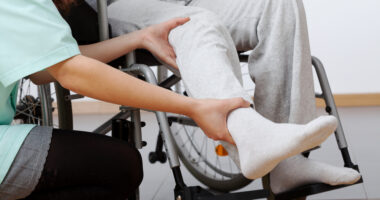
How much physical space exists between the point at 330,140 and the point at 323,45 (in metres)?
1.09

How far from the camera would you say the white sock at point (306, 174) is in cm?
77

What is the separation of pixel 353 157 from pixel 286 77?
1120 millimetres

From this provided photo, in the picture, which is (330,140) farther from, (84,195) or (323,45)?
(84,195)

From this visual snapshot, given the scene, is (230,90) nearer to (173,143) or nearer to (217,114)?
(217,114)

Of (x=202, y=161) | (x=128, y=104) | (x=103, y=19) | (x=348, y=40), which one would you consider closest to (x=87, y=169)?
(x=128, y=104)

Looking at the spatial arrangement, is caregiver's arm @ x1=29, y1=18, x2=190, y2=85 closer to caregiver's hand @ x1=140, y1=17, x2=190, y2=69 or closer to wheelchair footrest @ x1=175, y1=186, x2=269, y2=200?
caregiver's hand @ x1=140, y1=17, x2=190, y2=69

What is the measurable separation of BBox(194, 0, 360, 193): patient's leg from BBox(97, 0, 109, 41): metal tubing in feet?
1.06

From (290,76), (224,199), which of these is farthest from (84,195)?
(290,76)

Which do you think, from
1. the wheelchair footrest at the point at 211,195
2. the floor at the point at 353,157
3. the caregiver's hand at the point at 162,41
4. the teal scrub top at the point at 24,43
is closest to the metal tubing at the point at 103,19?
the caregiver's hand at the point at 162,41

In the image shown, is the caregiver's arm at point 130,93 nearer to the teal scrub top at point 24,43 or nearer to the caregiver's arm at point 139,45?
the teal scrub top at point 24,43

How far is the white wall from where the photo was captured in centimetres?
301

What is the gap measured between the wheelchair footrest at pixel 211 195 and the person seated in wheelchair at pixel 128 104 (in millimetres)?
77

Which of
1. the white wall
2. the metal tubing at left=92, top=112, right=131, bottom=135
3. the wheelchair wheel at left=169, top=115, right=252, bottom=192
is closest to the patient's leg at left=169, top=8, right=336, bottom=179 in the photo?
the metal tubing at left=92, top=112, right=131, bottom=135

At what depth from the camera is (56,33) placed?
0.62 m
